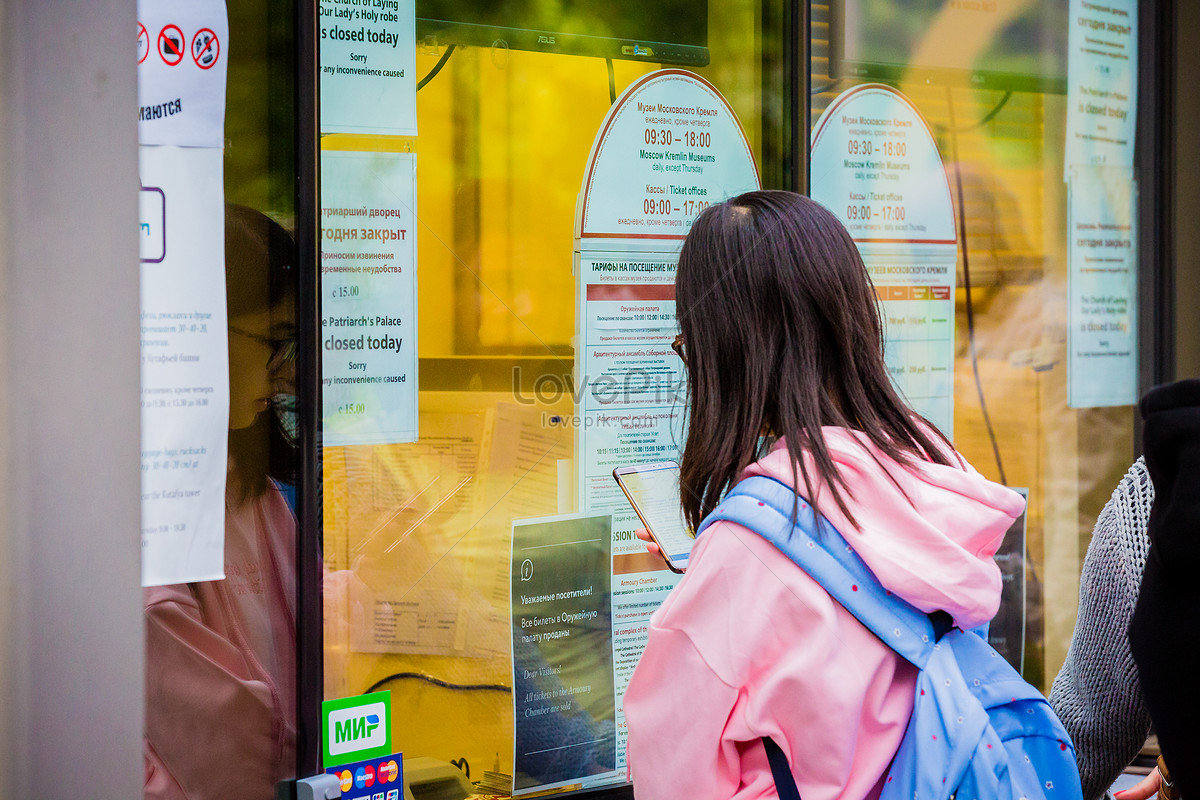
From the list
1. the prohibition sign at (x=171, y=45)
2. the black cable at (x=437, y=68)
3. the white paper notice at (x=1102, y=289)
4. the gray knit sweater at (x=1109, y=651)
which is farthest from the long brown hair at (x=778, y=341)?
the white paper notice at (x=1102, y=289)

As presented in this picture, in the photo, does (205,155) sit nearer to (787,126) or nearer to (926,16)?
(787,126)

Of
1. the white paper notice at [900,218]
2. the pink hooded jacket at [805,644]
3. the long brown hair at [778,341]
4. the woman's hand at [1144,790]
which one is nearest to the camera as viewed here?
the pink hooded jacket at [805,644]

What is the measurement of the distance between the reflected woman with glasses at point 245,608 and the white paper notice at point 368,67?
0.36 metres

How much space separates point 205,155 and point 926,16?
2.32 m

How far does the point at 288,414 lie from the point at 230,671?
592mm

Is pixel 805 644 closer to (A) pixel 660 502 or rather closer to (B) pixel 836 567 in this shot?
(B) pixel 836 567

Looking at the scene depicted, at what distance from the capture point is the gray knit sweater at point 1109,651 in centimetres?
174

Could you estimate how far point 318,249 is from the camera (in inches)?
98.2

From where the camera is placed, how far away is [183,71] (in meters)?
2.29

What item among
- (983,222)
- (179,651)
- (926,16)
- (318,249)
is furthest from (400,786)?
(926,16)

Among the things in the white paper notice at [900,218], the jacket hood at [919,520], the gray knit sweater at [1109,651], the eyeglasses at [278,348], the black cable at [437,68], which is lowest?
the gray knit sweater at [1109,651]

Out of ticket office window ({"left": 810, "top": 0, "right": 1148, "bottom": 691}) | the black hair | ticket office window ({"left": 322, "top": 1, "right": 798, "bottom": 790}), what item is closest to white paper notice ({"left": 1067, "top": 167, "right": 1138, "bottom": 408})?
ticket office window ({"left": 810, "top": 0, "right": 1148, "bottom": 691})

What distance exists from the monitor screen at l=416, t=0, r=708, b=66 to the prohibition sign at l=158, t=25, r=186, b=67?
23.5 inches

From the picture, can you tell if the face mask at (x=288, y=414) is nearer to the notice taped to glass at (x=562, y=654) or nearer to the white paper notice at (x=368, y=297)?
the white paper notice at (x=368, y=297)
